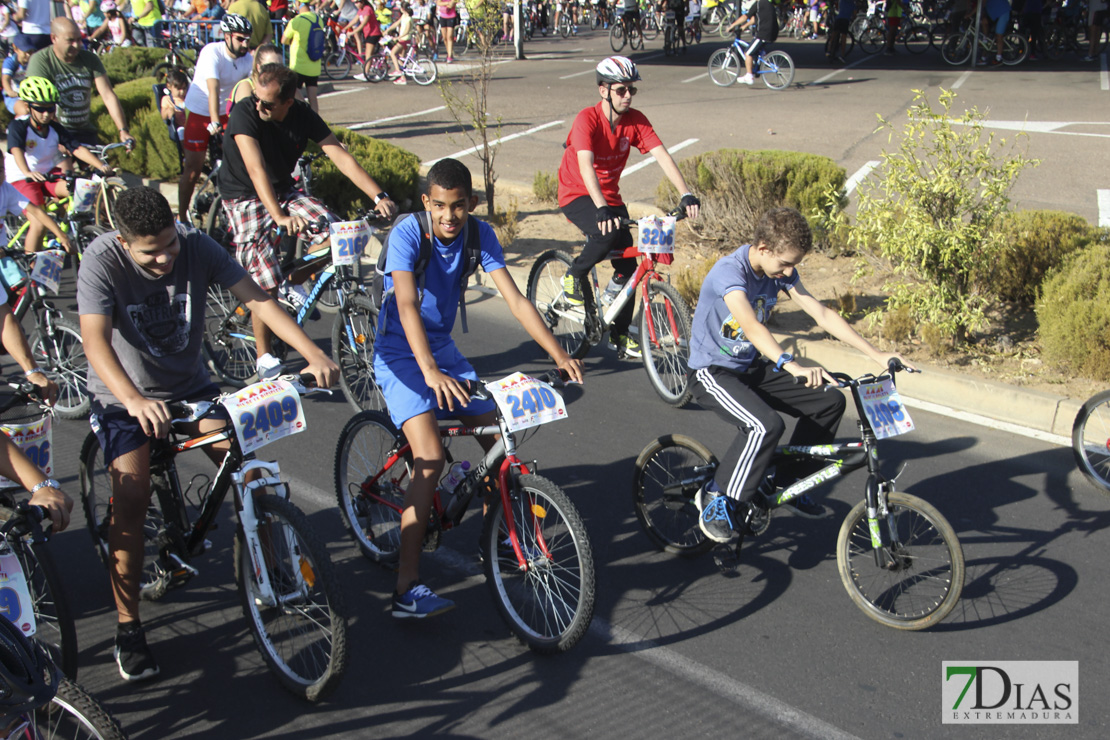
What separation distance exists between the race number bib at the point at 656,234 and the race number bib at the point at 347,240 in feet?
6.17

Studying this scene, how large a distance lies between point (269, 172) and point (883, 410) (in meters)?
4.52

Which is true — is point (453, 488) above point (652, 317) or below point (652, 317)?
below

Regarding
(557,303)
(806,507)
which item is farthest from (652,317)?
(806,507)

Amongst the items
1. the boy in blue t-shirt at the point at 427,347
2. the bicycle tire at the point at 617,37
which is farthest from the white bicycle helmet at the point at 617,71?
the bicycle tire at the point at 617,37

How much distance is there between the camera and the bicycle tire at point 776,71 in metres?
20.0

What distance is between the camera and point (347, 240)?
6195 mm

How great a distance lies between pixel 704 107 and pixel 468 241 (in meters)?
14.7

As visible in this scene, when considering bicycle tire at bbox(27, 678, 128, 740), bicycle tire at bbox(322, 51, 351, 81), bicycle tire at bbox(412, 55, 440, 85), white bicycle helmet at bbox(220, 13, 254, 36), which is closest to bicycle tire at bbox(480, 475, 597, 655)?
bicycle tire at bbox(27, 678, 128, 740)

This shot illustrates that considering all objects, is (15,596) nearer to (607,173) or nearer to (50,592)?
(50,592)

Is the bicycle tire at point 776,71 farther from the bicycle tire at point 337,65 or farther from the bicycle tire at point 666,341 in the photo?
the bicycle tire at point 666,341

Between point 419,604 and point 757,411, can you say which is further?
point 757,411

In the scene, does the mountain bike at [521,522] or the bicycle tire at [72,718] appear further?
the mountain bike at [521,522]

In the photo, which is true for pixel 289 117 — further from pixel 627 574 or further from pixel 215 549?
pixel 627 574

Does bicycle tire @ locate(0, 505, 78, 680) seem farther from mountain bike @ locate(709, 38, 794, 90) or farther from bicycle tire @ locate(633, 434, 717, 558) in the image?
mountain bike @ locate(709, 38, 794, 90)
